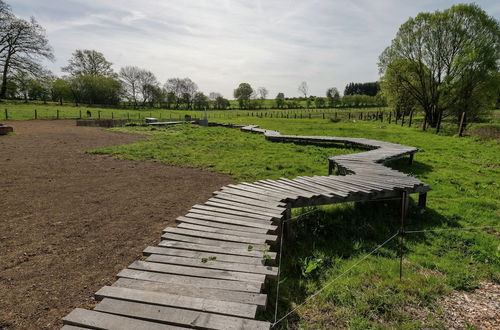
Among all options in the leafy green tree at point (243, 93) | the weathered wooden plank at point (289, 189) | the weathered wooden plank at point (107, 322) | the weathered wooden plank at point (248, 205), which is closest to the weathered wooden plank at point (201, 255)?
the weathered wooden plank at point (107, 322)

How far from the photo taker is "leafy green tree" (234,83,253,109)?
84.6 metres

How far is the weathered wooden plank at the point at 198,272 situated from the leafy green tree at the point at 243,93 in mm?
83184

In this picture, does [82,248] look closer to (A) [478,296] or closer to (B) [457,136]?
(A) [478,296]

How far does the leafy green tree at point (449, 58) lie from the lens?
22203 mm

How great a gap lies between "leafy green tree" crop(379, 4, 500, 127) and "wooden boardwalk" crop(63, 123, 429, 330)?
23554 mm

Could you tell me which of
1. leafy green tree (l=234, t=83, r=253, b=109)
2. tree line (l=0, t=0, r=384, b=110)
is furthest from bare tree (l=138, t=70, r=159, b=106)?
leafy green tree (l=234, t=83, r=253, b=109)

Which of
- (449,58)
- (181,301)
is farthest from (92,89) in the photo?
(181,301)

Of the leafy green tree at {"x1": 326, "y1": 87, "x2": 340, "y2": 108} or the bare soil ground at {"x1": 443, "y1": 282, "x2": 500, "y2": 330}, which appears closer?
the bare soil ground at {"x1": 443, "y1": 282, "x2": 500, "y2": 330}

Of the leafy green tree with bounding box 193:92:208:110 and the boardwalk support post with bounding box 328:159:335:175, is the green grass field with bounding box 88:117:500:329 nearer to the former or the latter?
the boardwalk support post with bounding box 328:159:335:175

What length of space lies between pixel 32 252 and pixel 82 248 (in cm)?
73

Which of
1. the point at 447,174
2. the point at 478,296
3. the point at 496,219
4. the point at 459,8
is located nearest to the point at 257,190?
the point at 478,296

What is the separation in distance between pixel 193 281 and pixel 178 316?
0.56 m

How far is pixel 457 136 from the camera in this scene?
59.3 feet

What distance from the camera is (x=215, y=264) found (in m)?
3.30
